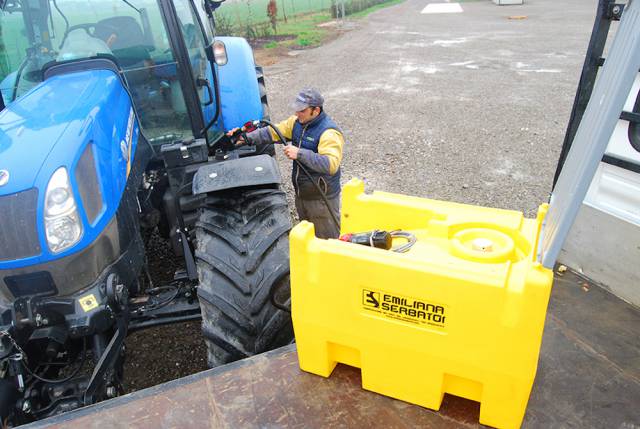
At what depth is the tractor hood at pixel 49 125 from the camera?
2.05m

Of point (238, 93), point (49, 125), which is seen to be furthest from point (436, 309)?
point (238, 93)

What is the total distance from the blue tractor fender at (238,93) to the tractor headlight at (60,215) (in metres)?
2.07

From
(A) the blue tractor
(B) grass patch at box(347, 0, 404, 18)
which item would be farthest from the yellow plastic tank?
(B) grass patch at box(347, 0, 404, 18)

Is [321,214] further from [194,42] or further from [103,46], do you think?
[103,46]

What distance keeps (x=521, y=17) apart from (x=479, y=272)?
21071 mm

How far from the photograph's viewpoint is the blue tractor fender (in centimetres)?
411

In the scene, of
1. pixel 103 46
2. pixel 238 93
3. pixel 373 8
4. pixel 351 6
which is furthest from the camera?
pixel 373 8

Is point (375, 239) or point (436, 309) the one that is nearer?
point (436, 309)

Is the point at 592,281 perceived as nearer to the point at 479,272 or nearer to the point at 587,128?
the point at 587,128

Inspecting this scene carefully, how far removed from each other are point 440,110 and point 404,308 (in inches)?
284

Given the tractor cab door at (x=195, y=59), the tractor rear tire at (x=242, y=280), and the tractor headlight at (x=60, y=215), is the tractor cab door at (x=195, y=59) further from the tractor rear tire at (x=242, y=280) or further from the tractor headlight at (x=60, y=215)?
the tractor headlight at (x=60, y=215)

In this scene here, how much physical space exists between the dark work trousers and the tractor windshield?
107cm

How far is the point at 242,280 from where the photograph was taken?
227 centimetres

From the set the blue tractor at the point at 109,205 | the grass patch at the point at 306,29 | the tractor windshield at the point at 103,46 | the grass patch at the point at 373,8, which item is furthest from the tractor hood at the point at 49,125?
the grass patch at the point at 373,8
